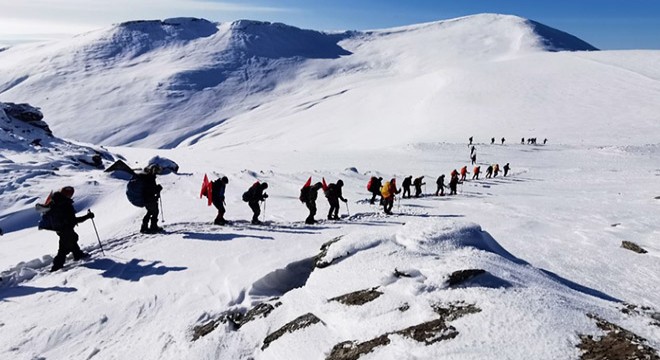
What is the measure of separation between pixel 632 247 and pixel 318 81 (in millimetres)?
124181

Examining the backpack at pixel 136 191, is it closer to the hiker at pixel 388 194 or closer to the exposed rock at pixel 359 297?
the exposed rock at pixel 359 297

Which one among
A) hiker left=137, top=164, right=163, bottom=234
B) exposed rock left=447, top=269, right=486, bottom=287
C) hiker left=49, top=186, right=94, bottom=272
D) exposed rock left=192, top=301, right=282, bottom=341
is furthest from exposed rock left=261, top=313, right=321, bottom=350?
hiker left=137, top=164, right=163, bottom=234

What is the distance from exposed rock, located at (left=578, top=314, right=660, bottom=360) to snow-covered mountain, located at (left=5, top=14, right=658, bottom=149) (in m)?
46.5

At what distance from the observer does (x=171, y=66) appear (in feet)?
457

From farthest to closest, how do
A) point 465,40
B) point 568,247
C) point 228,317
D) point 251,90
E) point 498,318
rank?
point 465,40 < point 251,90 < point 568,247 < point 228,317 < point 498,318

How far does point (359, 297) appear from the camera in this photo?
Result: 6266mm

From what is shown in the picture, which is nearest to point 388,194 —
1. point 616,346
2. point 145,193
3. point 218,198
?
point 218,198

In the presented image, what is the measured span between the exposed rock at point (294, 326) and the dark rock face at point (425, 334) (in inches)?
28.6

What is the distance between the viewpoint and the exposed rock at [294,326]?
20.0 ft

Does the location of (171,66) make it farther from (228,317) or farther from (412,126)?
(228,317)

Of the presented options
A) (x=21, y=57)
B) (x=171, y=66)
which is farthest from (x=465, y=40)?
(x=21, y=57)

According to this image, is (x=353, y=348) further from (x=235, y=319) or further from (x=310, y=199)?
(x=310, y=199)

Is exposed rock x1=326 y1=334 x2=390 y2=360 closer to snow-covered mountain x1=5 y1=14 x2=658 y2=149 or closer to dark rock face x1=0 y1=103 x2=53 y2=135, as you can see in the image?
dark rock face x1=0 y1=103 x2=53 y2=135

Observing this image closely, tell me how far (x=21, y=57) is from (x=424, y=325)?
607 feet
